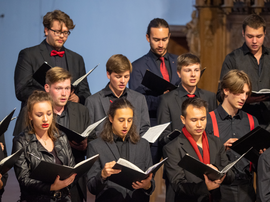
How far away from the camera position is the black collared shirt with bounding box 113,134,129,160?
8.96 feet

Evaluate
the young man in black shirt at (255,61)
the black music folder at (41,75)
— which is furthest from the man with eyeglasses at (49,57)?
the young man in black shirt at (255,61)

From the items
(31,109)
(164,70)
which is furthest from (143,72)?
(31,109)

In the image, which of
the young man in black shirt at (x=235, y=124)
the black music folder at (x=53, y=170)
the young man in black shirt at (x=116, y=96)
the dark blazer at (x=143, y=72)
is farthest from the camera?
the dark blazer at (x=143, y=72)

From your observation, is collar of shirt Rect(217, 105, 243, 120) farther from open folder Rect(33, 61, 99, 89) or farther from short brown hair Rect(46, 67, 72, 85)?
short brown hair Rect(46, 67, 72, 85)

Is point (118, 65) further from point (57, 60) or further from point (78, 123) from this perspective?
point (57, 60)

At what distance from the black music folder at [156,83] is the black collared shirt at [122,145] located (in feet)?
1.90

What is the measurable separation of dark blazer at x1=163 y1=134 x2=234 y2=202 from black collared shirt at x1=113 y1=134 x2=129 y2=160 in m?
0.26

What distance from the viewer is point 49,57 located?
3.48 metres

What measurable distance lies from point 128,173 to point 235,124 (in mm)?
1103

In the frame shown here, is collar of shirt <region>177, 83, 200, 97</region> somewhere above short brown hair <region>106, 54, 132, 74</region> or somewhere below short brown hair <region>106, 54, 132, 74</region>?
below

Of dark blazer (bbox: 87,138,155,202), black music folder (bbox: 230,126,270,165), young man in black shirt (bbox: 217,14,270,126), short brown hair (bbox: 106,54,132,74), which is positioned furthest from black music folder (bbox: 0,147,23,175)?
young man in black shirt (bbox: 217,14,270,126)

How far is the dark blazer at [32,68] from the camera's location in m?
3.29

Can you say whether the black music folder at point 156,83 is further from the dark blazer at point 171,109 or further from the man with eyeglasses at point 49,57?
the man with eyeglasses at point 49,57

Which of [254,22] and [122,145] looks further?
[254,22]
